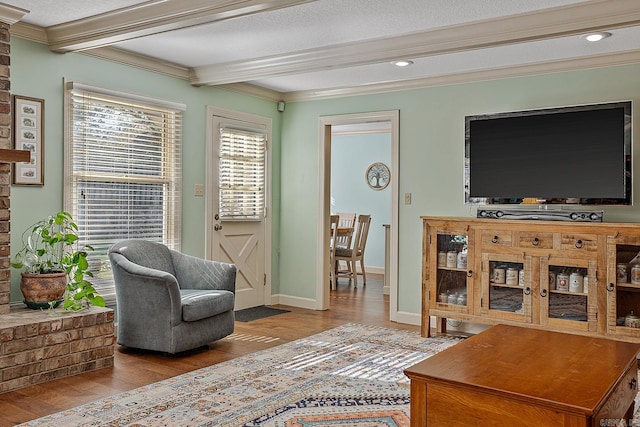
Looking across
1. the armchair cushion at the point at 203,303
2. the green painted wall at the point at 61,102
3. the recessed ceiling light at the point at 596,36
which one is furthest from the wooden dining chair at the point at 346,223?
the recessed ceiling light at the point at 596,36

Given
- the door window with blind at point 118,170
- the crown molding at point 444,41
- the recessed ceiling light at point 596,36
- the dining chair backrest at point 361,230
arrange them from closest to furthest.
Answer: the crown molding at point 444,41, the recessed ceiling light at point 596,36, the door window with blind at point 118,170, the dining chair backrest at point 361,230

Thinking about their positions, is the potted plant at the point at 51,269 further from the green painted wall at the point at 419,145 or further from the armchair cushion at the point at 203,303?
the green painted wall at the point at 419,145

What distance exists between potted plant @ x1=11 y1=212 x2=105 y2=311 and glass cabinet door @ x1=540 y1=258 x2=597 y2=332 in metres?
3.15

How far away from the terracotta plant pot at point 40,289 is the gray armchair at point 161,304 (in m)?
0.45

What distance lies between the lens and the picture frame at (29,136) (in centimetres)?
389

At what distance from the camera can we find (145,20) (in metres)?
3.57

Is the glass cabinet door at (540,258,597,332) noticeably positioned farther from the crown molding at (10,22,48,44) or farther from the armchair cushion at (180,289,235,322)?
the crown molding at (10,22,48,44)

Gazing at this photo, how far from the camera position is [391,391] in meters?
3.35

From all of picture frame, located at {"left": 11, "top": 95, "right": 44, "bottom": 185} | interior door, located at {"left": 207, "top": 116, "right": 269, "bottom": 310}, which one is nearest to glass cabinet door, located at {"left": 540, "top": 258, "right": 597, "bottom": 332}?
interior door, located at {"left": 207, "top": 116, "right": 269, "bottom": 310}

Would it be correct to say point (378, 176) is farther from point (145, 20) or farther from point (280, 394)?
point (280, 394)

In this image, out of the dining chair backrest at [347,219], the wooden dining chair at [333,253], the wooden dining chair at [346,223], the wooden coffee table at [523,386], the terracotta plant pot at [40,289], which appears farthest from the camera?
the dining chair backrest at [347,219]

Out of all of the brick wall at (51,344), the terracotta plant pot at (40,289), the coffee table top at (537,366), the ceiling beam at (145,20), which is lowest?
the brick wall at (51,344)

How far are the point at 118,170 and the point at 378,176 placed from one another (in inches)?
205

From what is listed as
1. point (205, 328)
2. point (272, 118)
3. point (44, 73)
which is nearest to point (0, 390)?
point (205, 328)
